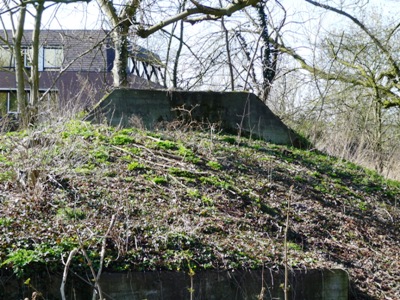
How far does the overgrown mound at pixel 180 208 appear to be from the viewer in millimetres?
6148

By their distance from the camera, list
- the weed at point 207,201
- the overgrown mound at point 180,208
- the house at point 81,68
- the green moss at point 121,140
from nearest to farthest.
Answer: the overgrown mound at point 180,208, the weed at point 207,201, the green moss at point 121,140, the house at point 81,68

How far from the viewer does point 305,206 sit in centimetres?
871

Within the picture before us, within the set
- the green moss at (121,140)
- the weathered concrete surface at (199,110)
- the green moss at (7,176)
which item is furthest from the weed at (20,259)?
the weathered concrete surface at (199,110)

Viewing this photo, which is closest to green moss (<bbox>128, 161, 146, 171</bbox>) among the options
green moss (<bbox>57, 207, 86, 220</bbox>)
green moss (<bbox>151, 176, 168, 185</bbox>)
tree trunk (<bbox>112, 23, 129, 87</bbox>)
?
green moss (<bbox>151, 176, 168, 185</bbox>)

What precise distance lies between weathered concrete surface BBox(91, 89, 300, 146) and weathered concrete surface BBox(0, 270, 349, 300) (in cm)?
492

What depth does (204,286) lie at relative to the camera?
617 centimetres

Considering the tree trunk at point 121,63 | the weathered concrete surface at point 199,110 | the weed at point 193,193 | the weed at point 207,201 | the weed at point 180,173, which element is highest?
the tree trunk at point 121,63

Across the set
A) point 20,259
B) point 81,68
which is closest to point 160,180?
point 20,259

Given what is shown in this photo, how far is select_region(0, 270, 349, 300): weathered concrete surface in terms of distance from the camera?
221 inches

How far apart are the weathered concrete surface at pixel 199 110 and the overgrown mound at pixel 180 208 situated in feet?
3.59

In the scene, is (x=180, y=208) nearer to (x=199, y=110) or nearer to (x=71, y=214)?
(x=71, y=214)

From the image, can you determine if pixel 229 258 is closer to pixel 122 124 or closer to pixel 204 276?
pixel 204 276

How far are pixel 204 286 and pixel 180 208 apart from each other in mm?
1435

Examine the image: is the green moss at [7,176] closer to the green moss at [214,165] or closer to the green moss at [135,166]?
the green moss at [135,166]
